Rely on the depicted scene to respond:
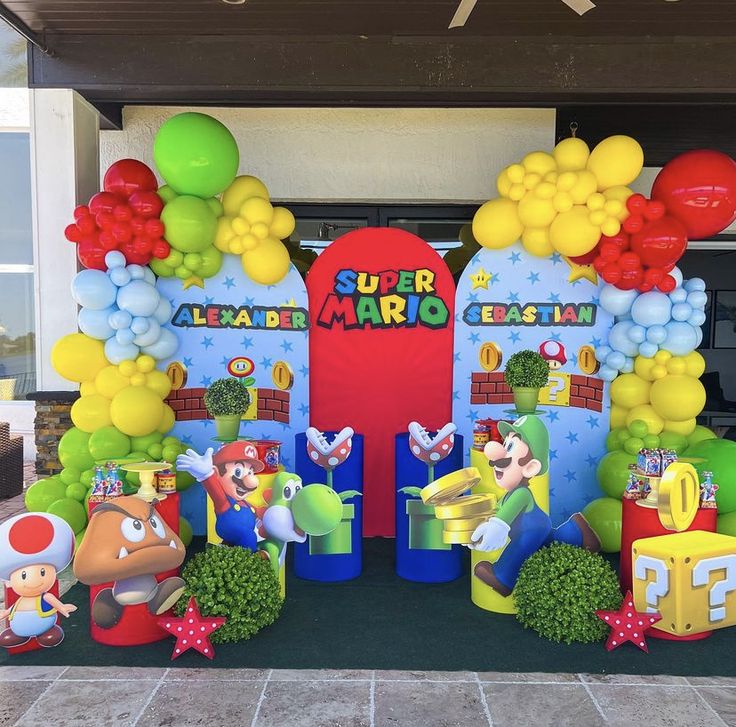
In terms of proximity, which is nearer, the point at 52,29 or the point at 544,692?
the point at 544,692

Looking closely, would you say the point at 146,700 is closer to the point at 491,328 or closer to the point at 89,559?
the point at 89,559

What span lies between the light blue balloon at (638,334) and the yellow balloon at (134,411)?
124 inches

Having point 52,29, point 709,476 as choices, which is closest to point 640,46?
→ point 709,476

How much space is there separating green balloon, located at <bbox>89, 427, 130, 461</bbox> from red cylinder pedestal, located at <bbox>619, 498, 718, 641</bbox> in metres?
3.07

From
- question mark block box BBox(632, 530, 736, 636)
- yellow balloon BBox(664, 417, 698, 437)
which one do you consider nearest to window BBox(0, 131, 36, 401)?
yellow balloon BBox(664, 417, 698, 437)

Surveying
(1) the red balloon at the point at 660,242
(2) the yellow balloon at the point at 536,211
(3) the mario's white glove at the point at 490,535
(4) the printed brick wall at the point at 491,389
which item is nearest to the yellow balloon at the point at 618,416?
(4) the printed brick wall at the point at 491,389

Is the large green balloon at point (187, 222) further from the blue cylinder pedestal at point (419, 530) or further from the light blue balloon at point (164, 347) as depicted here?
the blue cylinder pedestal at point (419, 530)

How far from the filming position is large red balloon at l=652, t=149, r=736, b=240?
4328mm

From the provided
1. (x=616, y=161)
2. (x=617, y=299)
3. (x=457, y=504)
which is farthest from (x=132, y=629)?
(x=616, y=161)

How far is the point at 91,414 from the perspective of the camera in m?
4.46

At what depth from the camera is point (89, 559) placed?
3150 millimetres

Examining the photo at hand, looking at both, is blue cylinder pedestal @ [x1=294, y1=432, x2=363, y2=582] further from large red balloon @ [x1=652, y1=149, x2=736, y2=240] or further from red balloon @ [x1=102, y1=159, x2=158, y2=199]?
large red balloon @ [x1=652, y1=149, x2=736, y2=240]

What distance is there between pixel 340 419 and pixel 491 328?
1253 millimetres

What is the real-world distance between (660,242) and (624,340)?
67cm
